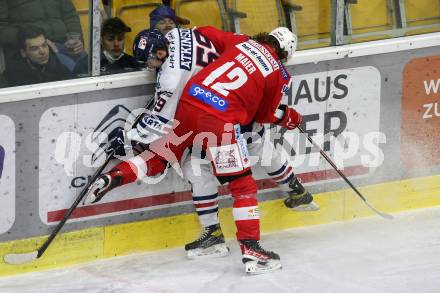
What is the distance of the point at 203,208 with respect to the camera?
625cm

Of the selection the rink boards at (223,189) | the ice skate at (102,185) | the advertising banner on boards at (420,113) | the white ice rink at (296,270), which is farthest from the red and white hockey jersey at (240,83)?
the advertising banner on boards at (420,113)

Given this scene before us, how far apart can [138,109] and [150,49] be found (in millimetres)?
400

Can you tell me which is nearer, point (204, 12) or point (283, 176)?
point (204, 12)

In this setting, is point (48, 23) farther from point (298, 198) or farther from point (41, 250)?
point (298, 198)

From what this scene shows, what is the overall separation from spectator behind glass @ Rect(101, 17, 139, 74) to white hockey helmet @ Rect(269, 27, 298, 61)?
841mm

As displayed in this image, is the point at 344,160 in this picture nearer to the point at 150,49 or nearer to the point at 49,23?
the point at 150,49

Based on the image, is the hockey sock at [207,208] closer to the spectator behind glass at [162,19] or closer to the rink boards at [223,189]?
the rink boards at [223,189]

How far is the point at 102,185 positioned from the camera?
595cm

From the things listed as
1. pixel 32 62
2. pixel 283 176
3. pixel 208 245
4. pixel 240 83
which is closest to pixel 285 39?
pixel 240 83

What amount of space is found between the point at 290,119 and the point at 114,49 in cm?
113

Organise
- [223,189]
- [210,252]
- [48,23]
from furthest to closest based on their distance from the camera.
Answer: [223,189] → [210,252] → [48,23]

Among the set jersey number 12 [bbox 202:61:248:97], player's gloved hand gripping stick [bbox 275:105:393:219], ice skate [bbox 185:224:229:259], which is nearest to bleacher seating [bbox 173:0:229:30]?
jersey number 12 [bbox 202:61:248:97]

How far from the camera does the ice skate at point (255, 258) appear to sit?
19.7 feet

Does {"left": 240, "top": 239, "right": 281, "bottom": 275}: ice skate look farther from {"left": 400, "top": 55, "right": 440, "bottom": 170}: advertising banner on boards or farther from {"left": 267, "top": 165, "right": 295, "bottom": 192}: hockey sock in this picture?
{"left": 400, "top": 55, "right": 440, "bottom": 170}: advertising banner on boards
